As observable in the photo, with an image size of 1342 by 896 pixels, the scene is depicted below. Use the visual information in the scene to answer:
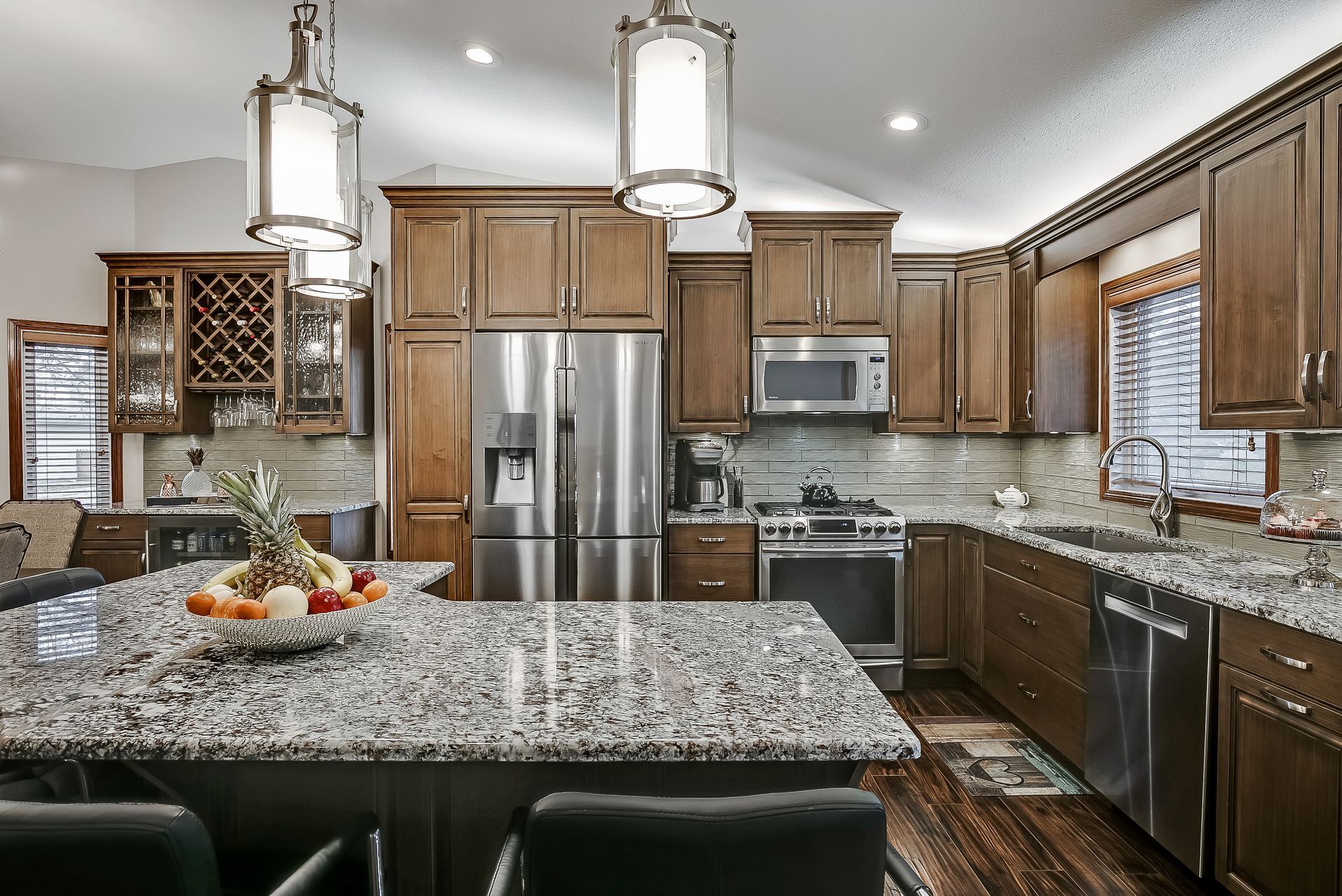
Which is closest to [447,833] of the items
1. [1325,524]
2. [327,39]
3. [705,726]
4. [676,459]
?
[705,726]

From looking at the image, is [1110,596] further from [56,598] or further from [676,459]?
[56,598]

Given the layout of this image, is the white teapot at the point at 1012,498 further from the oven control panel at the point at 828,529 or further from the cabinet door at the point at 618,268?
the cabinet door at the point at 618,268

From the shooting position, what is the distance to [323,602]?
1.46m

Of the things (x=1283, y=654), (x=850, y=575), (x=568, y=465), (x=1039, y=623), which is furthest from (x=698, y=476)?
(x=1283, y=654)

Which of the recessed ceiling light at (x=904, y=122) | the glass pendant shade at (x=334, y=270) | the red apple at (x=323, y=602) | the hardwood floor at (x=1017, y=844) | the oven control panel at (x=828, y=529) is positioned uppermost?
the recessed ceiling light at (x=904, y=122)

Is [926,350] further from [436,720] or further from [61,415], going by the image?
[61,415]

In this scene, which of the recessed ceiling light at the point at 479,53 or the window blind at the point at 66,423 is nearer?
the recessed ceiling light at the point at 479,53

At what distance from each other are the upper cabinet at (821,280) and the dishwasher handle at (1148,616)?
1945 mm

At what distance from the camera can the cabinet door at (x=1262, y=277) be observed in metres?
2.00

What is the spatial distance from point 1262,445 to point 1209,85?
51.0 inches

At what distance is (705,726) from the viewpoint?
1.11 meters

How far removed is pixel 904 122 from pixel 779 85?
1.82ft

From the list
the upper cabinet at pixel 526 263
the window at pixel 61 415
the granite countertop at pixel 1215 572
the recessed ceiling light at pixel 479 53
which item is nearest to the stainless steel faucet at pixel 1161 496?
the granite countertop at pixel 1215 572

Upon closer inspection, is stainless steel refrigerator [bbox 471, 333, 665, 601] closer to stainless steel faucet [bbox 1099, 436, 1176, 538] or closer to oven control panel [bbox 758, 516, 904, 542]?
oven control panel [bbox 758, 516, 904, 542]
